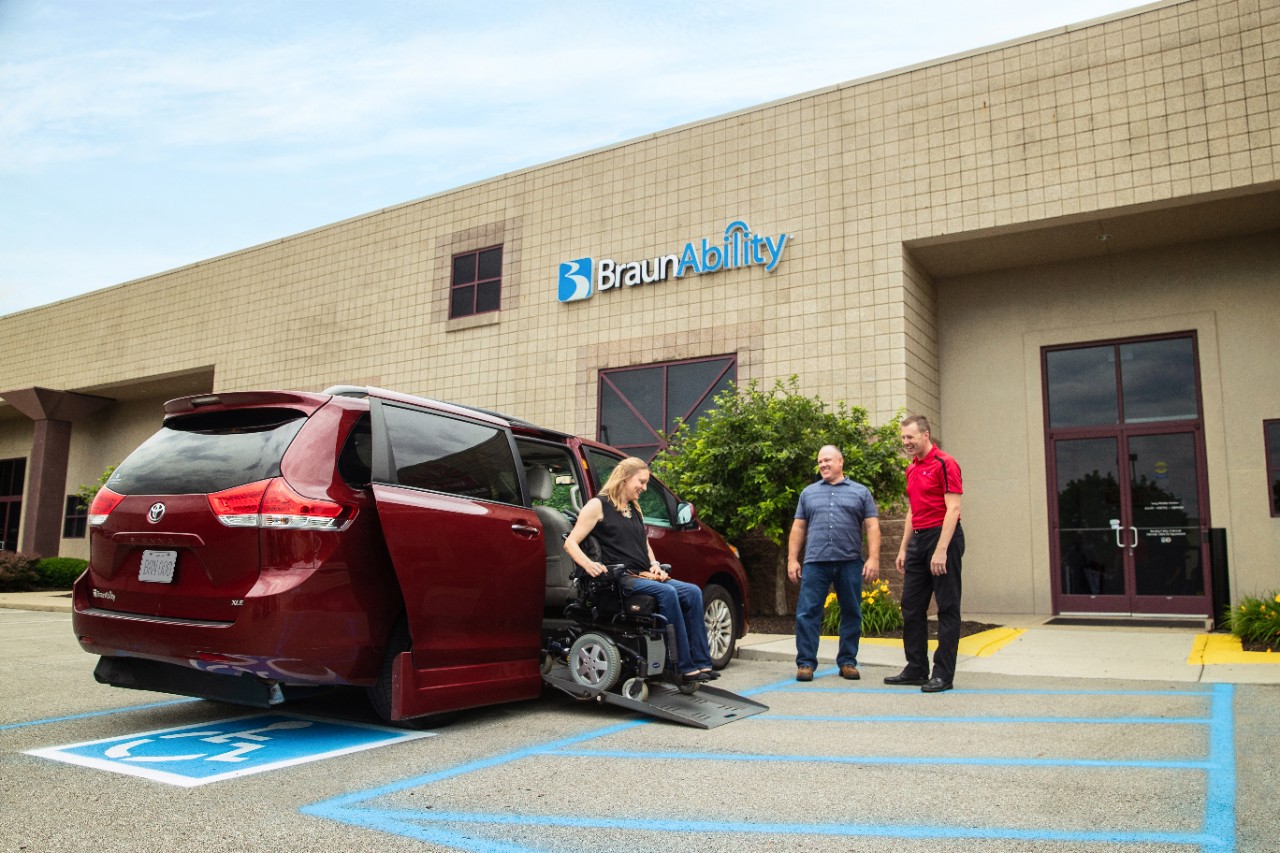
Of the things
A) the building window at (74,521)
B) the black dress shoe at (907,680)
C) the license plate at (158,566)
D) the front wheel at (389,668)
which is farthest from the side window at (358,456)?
the building window at (74,521)

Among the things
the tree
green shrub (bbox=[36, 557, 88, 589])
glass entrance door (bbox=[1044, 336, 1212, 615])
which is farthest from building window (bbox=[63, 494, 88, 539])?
glass entrance door (bbox=[1044, 336, 1212, 615])

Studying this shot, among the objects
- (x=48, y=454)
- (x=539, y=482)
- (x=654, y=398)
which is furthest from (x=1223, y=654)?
(x=48, y=454)

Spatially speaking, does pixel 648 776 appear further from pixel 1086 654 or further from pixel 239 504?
pixel 1086 654

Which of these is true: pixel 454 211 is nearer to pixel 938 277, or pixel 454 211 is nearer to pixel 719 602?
pixel 938 277

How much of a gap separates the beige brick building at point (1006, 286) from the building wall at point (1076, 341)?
0.03 metres

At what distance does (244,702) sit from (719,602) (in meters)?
4.30

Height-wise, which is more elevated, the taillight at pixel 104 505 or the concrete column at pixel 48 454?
the concrete column at pixel 48 454

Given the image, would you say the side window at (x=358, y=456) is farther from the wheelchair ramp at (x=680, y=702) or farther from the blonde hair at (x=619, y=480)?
the wheelchair ramp at (x=680, y=702)

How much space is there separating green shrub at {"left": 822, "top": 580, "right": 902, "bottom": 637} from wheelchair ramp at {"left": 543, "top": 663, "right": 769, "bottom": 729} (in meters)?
4.36

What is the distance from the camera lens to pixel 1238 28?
11.7 m

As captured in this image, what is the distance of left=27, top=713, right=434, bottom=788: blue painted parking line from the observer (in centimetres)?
422

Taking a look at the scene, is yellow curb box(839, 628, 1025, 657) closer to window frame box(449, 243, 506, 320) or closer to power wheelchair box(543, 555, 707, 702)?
power wheelchair box(543, 555, 707, 702)

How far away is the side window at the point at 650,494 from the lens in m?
7.40

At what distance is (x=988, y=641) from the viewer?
9375mm
